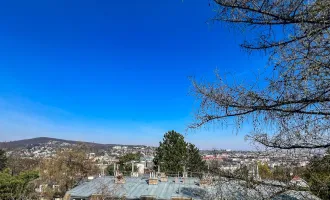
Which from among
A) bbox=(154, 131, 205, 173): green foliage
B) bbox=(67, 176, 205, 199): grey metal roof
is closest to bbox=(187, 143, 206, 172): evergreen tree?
bbox=(67, 176, 205, 199): grey metal roof

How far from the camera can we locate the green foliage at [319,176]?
1850 mm

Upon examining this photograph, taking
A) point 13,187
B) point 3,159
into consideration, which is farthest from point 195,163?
point 3,159

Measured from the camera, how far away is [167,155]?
27.5m

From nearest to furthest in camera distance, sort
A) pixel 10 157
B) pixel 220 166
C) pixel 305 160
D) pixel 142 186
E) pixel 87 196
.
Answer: pixel 305 160, pixel 220 166, pixel 87 196, pixel 142 186, pixel 10 157

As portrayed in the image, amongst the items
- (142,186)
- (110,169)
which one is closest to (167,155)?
(110,169)

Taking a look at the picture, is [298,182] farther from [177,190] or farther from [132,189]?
[132,189]

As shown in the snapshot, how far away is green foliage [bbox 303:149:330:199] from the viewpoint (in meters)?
1.85

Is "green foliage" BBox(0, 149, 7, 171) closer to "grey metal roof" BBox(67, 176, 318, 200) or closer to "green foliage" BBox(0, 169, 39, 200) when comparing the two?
"green foliage" BBox(0, 169, 39, 200)

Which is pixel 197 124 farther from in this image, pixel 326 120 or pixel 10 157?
pixel 10 157

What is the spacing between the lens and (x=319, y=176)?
196 cm

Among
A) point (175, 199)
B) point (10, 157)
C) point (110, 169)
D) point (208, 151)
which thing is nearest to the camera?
point (208, 151)

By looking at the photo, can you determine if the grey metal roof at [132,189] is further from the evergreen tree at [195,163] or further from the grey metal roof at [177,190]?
the evergreen tree at [195,163]

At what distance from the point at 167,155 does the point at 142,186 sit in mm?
14533

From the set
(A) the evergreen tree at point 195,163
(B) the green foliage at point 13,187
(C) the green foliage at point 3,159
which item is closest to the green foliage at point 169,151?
(B) the green foliage at point 13,187
